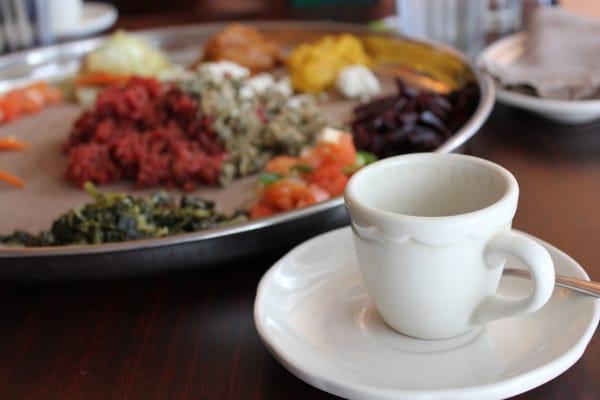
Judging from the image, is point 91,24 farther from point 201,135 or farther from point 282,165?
point 282,165

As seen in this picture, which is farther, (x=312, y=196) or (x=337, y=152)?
(x=337, y=152)

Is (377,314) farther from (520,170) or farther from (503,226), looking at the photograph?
(520,170)

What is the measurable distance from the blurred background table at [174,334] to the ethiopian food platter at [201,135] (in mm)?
60

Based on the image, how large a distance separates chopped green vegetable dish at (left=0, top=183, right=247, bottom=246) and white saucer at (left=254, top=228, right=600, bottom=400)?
337 mm

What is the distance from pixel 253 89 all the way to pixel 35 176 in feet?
1.92

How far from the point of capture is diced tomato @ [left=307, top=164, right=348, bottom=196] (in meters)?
1.29

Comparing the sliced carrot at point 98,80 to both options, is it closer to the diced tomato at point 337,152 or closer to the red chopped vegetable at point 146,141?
the red chopped vegetable at point 146,141

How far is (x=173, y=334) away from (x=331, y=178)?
0.48 m

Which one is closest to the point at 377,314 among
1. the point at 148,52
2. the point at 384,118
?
the point at 384,118

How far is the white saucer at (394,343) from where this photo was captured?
679mm

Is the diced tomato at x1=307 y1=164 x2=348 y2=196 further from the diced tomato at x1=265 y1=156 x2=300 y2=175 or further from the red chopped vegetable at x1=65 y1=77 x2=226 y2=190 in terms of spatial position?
the red chopped vegetable at x1=65 y1=77 x2=226 y2=190

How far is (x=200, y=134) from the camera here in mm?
1623

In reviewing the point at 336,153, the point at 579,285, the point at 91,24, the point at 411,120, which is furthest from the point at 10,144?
the point at 579,285

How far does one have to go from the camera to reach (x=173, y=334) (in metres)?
0.96
